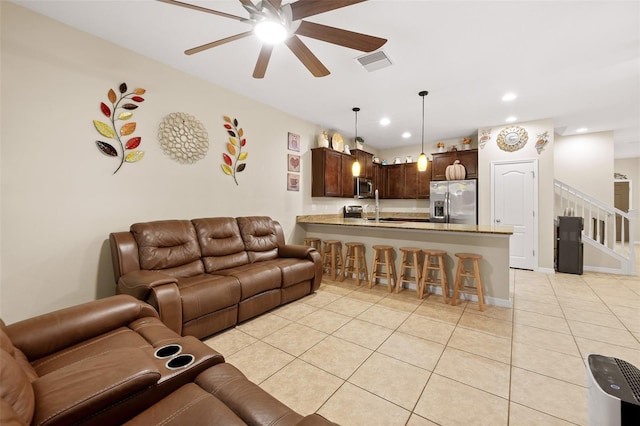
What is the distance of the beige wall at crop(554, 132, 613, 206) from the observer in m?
5.64

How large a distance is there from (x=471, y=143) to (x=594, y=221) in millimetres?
3216

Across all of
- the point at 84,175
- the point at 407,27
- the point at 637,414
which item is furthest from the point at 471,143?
the point at 84,175

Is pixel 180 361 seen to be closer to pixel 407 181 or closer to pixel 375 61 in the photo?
pixel 375 61

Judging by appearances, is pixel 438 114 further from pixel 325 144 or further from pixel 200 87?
pixel 200 87

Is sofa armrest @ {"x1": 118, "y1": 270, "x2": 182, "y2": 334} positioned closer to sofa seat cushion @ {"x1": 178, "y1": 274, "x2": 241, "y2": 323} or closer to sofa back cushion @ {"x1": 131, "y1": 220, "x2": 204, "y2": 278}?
sofa seat cushion @ {"x1": 178, "y1": 274, "x2": 241, "y2": 323}

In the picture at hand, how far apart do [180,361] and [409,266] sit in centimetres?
314

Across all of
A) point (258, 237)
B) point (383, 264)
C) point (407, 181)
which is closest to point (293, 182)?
point (258, 237)

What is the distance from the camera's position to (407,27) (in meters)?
2.41

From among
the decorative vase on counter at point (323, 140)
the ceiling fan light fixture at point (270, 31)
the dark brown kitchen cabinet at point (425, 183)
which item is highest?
the decorative vase on counter at point (323, 140)

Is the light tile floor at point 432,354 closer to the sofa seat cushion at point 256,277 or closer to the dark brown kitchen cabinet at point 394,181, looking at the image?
the sofa seat cushion at point 256,277

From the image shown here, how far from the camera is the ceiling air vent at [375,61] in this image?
2.81 metres

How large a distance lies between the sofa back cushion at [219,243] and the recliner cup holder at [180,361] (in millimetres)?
1885

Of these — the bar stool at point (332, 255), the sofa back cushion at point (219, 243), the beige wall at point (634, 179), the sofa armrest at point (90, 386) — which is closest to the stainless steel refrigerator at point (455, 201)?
the bar stool at point (332, 255)

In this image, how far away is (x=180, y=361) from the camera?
1257mm
